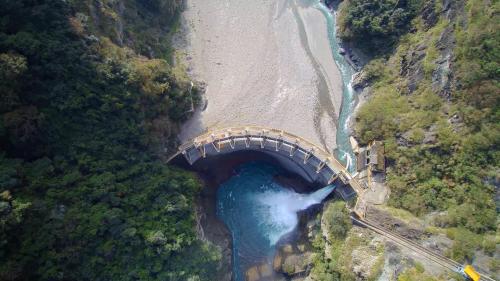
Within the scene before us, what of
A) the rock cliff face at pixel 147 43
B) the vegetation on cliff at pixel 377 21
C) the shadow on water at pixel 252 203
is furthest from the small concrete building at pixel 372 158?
the rock cliff face at pixel 147 43

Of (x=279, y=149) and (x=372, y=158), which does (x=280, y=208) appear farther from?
(x=372, y=158)

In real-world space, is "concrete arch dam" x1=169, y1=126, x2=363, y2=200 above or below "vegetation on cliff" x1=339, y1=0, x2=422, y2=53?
below

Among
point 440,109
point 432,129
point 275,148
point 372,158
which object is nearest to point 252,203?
point 275,148

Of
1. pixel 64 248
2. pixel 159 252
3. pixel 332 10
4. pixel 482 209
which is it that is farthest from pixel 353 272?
pixel 332 10

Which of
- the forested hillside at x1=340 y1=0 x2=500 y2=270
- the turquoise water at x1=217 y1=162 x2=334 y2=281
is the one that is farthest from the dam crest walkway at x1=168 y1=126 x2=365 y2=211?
the forested hillside at x1=340 y1=0 x2=500 y2=270

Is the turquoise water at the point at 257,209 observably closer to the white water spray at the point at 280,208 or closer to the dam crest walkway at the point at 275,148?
the white water spray at the point at 280,208

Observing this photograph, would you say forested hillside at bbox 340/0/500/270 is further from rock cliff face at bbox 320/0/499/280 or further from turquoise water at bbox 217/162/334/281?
turquoise water at bbox 217/162/334/281
